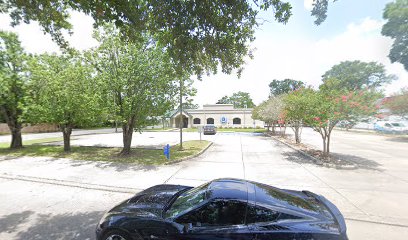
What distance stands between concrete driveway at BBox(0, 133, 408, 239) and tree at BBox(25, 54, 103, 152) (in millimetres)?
2801

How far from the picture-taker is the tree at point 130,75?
989 centimetres

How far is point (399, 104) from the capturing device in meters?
20.1

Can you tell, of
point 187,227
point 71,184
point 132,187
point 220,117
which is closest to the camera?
point 187,227

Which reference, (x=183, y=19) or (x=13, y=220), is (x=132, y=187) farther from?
(x=183, y=19)

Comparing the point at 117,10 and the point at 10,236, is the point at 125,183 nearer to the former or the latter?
the point at 10,236

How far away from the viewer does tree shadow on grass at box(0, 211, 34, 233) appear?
396 centimetres

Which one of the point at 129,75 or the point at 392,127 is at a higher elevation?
the point at 129,75

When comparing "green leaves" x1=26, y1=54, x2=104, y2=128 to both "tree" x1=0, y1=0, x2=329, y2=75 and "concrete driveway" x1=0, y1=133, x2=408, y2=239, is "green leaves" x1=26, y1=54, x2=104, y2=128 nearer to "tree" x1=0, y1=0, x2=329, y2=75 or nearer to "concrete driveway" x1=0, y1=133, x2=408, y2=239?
"concrete driveway" x1=0, y1=133, x2=408, y2=239

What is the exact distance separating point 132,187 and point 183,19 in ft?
17.7

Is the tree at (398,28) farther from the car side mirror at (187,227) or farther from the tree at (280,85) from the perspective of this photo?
the tree at (280,85)

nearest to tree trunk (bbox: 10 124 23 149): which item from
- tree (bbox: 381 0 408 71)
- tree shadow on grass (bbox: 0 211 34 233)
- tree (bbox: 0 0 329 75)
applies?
tree (bbox: 0 0 329 75)

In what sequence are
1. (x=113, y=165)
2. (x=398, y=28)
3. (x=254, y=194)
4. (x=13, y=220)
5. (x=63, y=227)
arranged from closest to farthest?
(x=254, y=194) < (x=63, y=227) < (x=13, y=220) < (x=113, y=165) < (x=398, y=28)

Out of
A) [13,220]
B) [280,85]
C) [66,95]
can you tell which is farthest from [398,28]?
[280,85]

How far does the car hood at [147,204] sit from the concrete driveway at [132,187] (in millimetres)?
1077
